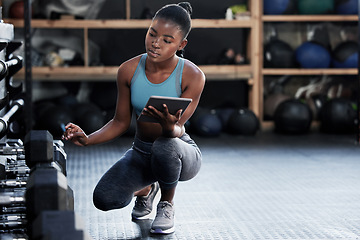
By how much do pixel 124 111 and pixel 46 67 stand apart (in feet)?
11.4

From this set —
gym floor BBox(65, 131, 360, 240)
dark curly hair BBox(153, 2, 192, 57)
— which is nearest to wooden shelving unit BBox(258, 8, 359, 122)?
gym floor BBox(65, 131, 360, 240)

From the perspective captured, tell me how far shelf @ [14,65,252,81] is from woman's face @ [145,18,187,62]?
3542 mm

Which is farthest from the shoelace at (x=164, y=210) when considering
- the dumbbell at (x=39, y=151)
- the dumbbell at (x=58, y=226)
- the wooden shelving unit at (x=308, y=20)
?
the wooden shelving unit at (x=308, y=20)

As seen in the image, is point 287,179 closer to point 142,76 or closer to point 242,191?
point 242,191

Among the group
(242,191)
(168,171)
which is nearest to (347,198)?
(242,191)

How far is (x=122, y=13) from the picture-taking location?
6227 millimetres

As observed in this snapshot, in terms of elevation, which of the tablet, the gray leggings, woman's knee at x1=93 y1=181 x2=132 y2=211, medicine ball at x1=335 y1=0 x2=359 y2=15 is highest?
medicine ball at x1=335 y1=0 x2=359 y2=15

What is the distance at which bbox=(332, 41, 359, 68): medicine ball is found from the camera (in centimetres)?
594

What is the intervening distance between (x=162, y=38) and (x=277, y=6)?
4005 mm

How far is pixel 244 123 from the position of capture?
568 cm

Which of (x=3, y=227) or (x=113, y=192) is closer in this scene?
(x=3, y=227)

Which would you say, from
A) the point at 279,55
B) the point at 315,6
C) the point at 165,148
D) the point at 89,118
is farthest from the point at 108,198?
the point at 315,6

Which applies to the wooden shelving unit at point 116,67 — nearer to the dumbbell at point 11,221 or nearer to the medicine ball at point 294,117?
the medicine ball at point 294,117

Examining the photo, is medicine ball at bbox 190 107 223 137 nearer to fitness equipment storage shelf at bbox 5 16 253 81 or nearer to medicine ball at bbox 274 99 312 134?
fitness equipment storage shelf at bbox 5 16 253 81
